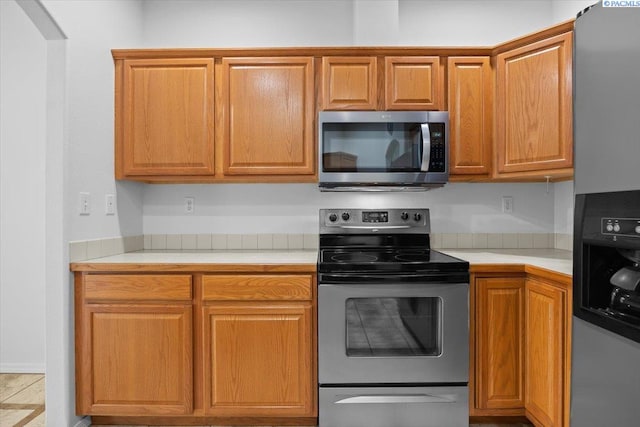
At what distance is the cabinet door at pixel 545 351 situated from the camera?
1.82m

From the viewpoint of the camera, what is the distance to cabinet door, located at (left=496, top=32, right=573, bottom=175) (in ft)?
7.07

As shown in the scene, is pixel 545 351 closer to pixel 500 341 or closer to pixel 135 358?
pixel 500 341

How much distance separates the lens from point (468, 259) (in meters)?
2.28

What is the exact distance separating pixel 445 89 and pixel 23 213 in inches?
116

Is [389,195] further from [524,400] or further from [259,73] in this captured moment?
[524,400]

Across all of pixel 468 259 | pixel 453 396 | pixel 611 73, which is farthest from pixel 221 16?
pixel 453 396

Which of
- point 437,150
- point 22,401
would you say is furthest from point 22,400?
point 437,150

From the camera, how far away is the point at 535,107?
2.27 m

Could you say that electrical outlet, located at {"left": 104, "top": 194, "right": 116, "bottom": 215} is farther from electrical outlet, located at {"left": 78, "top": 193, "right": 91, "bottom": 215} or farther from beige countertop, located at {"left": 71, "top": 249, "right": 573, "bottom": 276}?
beige countertop, located at {"left": 71, "top": 249, "right": 573, "bottom": 276}

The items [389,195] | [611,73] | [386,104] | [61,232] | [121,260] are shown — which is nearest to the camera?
[611,73]

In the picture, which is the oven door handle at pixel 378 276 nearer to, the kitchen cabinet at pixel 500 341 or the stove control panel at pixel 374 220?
the kitchen cabinet at pixel 500 341

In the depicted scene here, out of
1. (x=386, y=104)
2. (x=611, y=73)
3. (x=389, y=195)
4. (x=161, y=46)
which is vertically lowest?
(x=389, y=195)

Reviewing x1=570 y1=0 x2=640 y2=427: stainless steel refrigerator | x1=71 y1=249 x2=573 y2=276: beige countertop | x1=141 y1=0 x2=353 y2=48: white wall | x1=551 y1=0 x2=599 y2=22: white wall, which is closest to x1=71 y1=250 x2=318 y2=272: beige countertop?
x1=71 y1=249 x2=573 y2=276: beige countertop

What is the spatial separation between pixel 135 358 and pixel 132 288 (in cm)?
36
